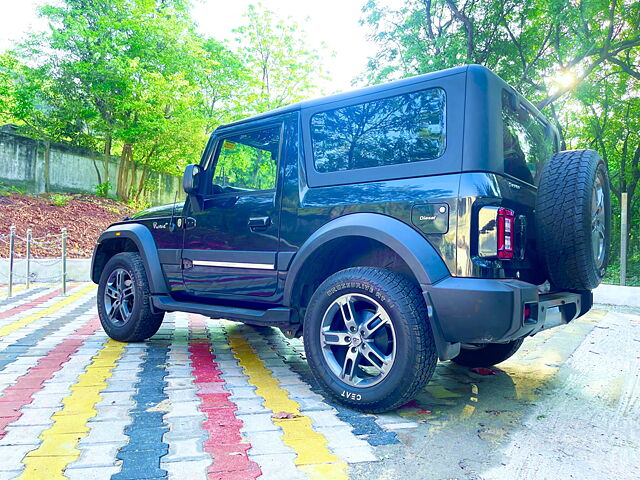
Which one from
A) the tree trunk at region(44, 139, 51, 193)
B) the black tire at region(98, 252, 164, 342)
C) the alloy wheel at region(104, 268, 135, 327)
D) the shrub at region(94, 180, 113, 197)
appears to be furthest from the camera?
the shrub at region(94, 180, 113, 197)

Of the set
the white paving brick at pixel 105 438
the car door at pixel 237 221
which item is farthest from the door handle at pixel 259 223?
the white paving brick at pixel 105 438

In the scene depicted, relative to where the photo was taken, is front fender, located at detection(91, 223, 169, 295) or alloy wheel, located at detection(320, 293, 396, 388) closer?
alloy wheel, located at detection(320, 293, 396, 388)

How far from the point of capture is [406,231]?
2863 millimetres

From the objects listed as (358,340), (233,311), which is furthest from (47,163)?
(358,340)

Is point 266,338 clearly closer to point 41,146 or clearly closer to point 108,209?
point 108,209

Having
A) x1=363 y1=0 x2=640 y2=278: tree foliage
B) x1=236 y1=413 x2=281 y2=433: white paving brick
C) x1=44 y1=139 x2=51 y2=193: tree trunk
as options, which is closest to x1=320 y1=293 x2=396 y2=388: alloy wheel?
x1=236 y1=413 x2=281 y2=433: white paving brick

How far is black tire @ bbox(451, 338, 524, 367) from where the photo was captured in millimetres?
3951

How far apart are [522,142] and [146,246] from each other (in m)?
3.24

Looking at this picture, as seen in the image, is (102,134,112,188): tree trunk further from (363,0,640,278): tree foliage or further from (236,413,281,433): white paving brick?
(236,413,281,433): white paving brick

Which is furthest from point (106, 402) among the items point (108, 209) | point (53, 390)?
point (108, 209)

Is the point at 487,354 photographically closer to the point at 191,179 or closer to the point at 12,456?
the point at 191,179

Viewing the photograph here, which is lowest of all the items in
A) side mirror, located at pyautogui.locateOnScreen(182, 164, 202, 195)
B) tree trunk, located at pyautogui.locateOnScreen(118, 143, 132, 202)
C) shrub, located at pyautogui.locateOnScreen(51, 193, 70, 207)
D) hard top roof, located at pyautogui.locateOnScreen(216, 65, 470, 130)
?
side mirror, located at pyautogui.locateOnScreen(182, 164, 202, 195)

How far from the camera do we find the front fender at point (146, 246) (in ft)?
14.6

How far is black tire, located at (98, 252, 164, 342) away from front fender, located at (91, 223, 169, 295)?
0.13 m
